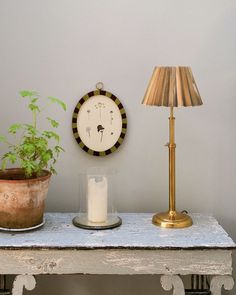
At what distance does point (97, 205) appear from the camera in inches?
70.2

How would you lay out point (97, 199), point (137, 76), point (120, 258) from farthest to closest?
point (137, 76)
point (97, 199)
point (120, 258)

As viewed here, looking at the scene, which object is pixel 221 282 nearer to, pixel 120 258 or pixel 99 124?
pixel 120 258

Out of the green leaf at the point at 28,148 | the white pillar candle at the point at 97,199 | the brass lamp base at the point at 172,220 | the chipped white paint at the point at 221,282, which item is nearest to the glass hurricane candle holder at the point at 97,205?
the white pillar candle at the point at 97,199

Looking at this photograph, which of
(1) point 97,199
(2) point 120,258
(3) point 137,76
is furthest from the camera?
(3) point 137,76

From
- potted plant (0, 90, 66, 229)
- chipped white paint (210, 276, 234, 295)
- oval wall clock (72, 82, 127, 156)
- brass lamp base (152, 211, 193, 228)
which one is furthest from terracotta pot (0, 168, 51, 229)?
chipped white paint (210, 276, 234, 295)

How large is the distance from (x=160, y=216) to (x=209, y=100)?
1.84 ft

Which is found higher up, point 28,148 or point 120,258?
point 28,148

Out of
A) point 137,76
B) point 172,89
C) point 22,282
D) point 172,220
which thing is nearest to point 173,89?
point 172,89

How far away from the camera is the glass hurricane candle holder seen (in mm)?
1777

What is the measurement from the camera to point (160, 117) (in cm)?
204

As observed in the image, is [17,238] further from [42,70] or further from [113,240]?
[42,70]

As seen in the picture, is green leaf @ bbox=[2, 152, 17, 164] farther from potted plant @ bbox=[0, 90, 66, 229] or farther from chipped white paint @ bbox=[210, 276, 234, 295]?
chipped white paint @ bbox=[210, 276, 234, 295]

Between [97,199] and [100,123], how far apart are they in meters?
0.39

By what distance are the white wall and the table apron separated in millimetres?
486
